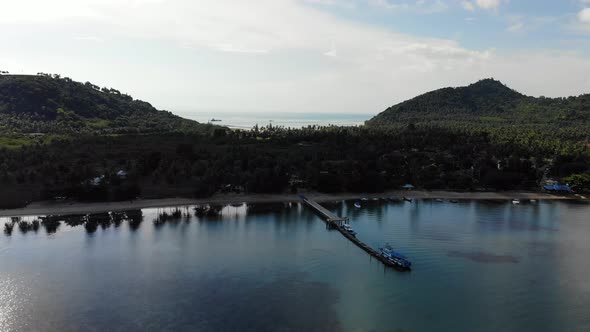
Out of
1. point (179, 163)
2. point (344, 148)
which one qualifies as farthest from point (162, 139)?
point (344, 148)

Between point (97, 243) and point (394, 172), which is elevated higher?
point (394, 172)

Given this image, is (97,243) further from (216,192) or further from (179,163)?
→ (179,163)

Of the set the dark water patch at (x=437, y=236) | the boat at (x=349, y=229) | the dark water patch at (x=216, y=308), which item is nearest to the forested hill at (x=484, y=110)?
the dark water patch at (x=437, y=236)

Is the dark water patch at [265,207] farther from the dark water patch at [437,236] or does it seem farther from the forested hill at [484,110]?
the forested hill at [484,110]

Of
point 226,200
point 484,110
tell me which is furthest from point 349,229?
point 484,110

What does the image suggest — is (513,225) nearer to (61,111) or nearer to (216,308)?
(216,308)
